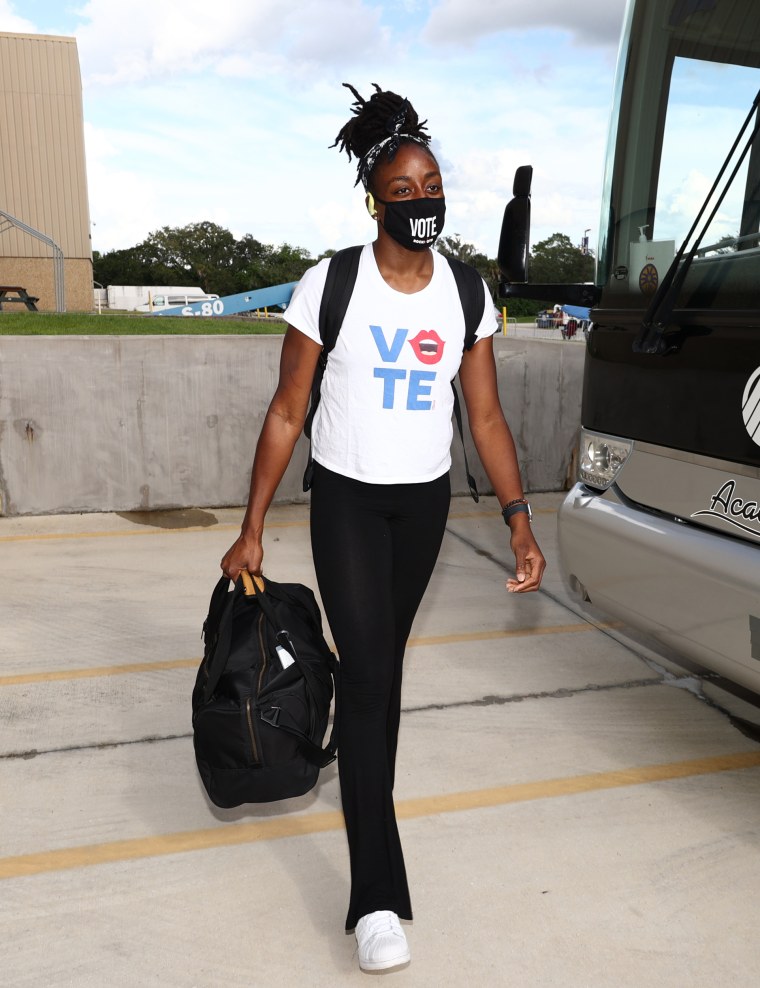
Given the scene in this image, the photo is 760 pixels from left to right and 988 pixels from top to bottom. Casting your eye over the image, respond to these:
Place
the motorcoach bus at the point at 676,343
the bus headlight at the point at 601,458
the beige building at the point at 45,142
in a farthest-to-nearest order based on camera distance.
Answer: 1. the beige building at the point at 45,142
2. the bus headlight at the point at 601,458
3. the motorcoach bus at the point at 676,343

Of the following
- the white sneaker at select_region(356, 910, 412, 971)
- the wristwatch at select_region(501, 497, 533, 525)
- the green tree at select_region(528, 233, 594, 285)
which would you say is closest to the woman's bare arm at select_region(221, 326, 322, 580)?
the wristwatch at select_region(501, 497, 533, 525)

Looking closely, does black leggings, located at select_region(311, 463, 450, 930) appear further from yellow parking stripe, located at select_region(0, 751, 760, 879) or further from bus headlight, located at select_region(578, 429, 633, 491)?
bus headlight, located at select_region(578, 429, 633, 491)

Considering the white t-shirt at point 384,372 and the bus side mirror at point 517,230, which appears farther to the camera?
the bus side mirror at point 517,230

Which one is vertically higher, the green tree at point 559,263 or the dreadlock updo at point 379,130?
the dreadlock updo at point 379,130

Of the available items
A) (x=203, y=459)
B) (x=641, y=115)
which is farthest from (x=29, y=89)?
(x=641, y=115)

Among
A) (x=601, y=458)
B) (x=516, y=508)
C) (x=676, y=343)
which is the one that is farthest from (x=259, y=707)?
(x=676, y=343)

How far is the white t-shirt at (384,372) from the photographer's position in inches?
102

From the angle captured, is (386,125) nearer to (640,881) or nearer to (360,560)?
(360,560)

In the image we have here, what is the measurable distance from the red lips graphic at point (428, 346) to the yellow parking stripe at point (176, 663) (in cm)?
264

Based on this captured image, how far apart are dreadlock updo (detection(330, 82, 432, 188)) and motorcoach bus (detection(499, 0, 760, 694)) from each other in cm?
113

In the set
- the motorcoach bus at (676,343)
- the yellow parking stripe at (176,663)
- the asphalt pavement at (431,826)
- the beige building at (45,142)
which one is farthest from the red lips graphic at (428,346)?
the beige building at (45,142)

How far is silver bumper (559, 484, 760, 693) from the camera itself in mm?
3027

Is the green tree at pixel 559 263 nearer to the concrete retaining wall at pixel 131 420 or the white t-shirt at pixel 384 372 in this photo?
the white t-shirt at pixel 384 372

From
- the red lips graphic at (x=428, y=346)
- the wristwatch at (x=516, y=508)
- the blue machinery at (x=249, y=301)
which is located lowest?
the wristwatch at (x=516, y=508)
